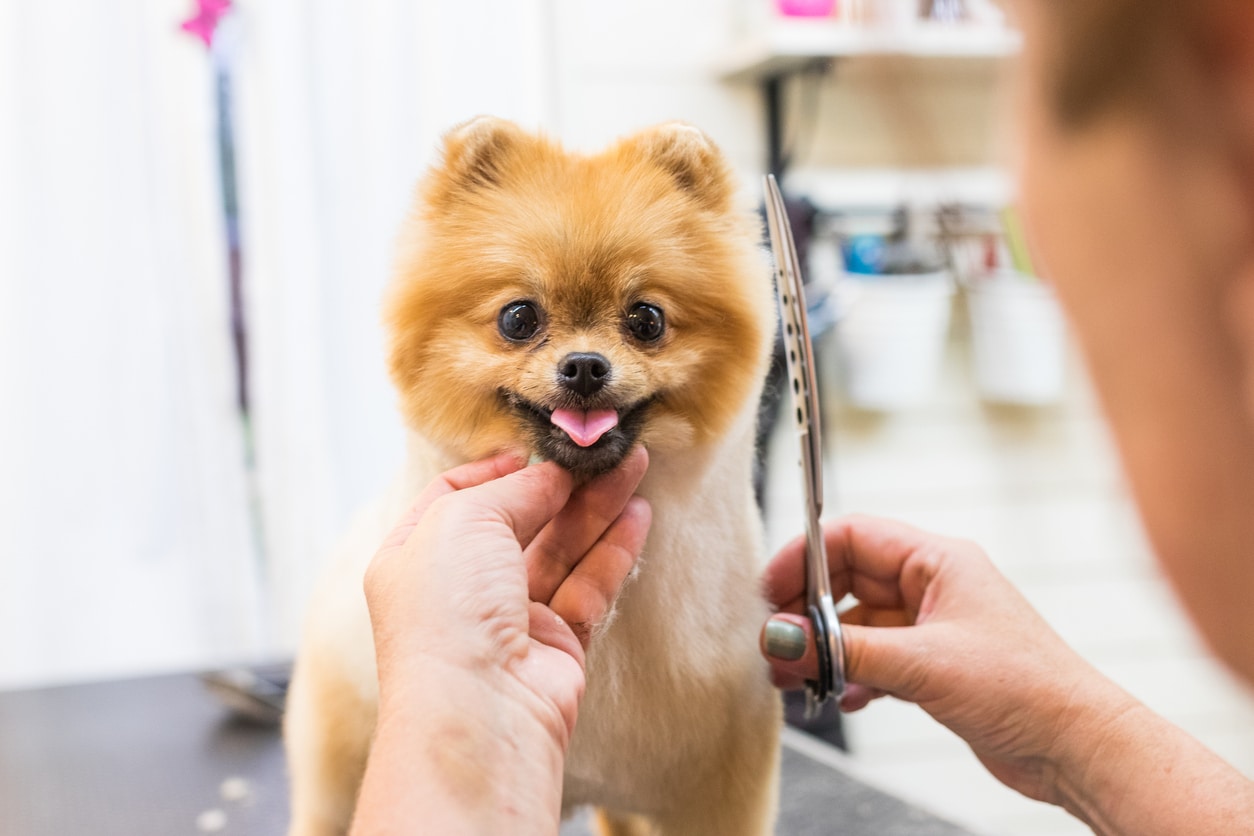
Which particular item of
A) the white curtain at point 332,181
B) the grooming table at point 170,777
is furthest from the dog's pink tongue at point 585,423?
the white curtain at point 332,181

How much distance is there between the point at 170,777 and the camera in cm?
122

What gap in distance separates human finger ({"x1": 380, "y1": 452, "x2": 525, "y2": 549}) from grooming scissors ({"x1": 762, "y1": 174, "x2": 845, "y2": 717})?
214 millimetres

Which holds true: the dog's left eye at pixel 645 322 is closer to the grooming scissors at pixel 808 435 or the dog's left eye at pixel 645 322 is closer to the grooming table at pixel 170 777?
the grooming scissors at pixel 808 435

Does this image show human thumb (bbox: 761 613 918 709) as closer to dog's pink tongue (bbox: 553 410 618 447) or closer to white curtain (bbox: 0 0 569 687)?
dog's pink tongue (bbox: 553 410 618 447)

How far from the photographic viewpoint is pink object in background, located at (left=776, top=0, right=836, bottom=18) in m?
1.76

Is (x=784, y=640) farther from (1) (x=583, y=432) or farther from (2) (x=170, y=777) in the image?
(2) (x=170, y=777)

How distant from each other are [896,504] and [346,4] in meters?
1.36

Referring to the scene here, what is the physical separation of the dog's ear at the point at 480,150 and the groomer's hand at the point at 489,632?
9.0 inches

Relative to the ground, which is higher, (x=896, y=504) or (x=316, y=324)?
(x=316, y=324)

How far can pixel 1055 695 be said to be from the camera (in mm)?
825

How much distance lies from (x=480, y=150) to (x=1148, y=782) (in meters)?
0.70

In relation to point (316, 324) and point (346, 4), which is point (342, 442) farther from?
point (346, 4)

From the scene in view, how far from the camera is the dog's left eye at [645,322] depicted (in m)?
0.74

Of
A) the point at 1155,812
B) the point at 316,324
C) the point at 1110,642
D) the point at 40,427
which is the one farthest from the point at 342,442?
the point at 1155,812
